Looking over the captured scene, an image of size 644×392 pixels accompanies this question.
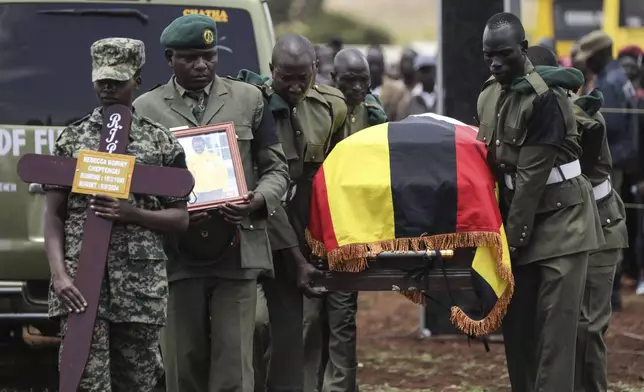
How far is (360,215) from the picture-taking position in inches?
285

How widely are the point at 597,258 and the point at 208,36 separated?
277cm

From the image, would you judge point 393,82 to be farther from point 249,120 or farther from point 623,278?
point 249,120

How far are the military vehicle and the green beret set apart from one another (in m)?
2.16

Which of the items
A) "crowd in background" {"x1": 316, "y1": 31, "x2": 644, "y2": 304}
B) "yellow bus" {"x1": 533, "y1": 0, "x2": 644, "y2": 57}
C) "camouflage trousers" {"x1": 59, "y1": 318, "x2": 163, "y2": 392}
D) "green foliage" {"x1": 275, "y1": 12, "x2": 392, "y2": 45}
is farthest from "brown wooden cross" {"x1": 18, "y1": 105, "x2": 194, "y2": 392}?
"green foliage" {"x1": 275, "y1": 12, "x2": 392, "y2": 45}

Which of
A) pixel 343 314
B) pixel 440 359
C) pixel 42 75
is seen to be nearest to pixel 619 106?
pixel 440 359

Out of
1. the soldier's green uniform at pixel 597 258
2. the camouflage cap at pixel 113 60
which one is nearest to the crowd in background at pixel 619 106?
the soldier's green uniform at pixel 597 258

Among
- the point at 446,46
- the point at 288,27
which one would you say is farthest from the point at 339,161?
the point at 288,27

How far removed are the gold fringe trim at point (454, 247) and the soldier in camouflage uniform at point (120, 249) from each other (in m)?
1.33

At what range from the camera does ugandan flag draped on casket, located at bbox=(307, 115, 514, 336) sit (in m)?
7.13

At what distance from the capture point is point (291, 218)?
7691mm

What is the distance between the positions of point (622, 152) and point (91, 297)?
29.2 feet

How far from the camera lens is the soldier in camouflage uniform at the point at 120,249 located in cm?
581

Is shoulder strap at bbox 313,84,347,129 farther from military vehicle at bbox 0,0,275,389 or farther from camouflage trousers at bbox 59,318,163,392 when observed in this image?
camouflage trousers at bbox 59,318,163,392

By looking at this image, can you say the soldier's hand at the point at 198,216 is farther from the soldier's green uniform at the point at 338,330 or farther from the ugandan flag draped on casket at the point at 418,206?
the soldier's green uniform at the point at 338,330
